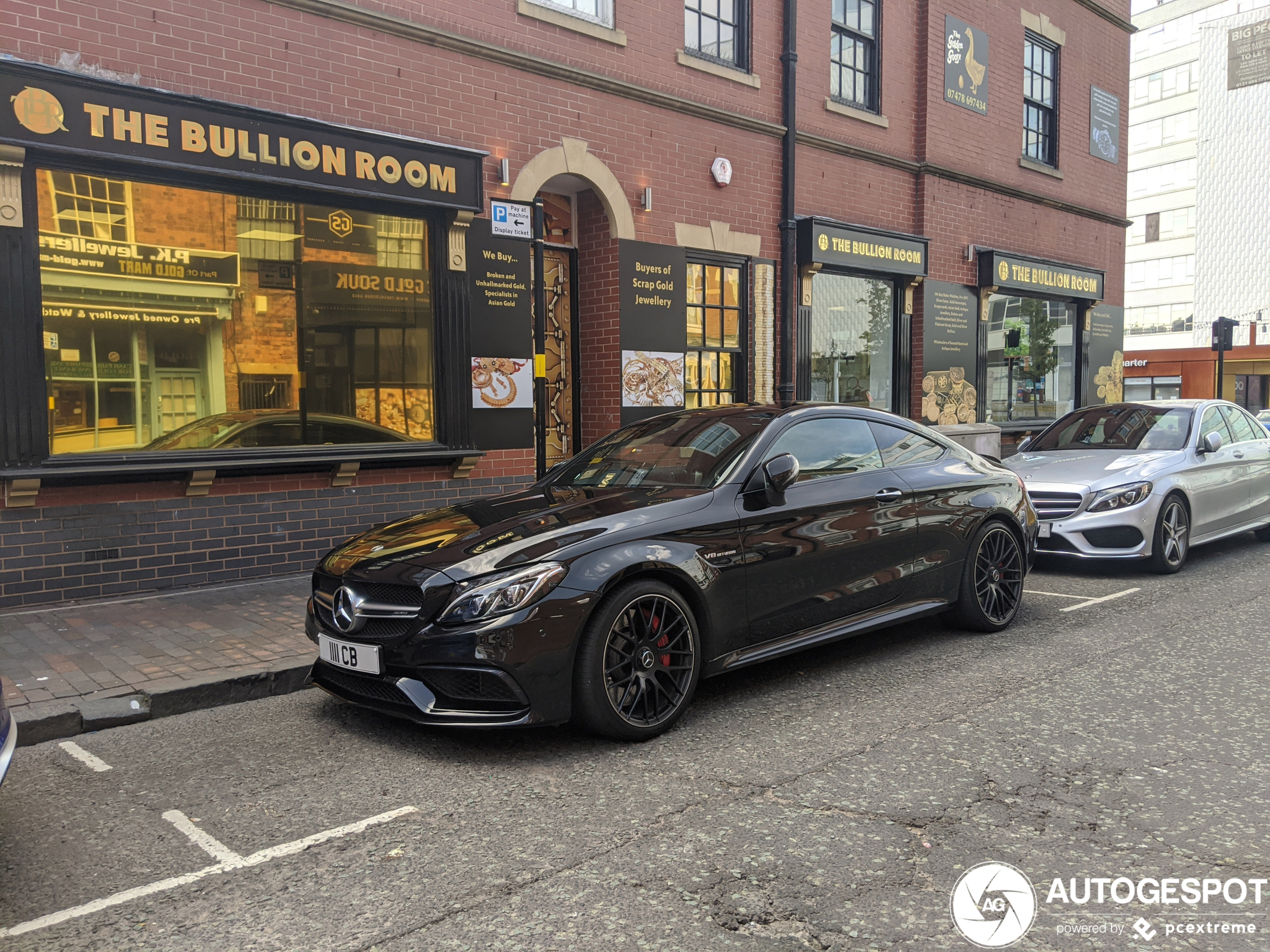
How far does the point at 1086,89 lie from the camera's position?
58.9 ft

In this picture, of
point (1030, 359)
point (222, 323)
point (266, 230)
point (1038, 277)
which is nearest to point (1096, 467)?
point (266, 230)

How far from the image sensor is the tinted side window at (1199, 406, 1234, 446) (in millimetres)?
9297

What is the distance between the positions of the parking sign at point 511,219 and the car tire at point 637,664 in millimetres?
4070

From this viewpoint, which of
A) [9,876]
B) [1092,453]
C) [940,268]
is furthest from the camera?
[940,268]

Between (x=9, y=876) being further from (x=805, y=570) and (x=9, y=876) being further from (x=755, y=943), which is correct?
(x=805, y=570)

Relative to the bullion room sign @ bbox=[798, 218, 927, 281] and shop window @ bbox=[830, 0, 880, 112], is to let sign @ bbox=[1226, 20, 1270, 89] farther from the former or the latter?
the bullion room sign @ bbox=[798, 218, 927, 281]

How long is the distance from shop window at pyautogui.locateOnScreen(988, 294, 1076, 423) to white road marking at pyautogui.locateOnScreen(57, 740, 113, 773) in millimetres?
14276

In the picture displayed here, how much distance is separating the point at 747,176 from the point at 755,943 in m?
10.4

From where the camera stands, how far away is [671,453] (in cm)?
550

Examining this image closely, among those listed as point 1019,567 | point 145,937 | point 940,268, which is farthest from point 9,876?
point 940,268

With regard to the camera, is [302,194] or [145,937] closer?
[145,937]

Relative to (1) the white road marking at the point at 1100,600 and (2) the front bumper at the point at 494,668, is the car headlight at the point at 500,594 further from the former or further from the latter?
(1) the white road marking at the point at 1100,600

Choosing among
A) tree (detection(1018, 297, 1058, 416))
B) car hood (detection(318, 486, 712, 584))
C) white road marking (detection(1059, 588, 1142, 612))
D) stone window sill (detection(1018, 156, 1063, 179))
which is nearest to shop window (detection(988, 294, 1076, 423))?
tree (detection(1018, 297, 1058, 416))

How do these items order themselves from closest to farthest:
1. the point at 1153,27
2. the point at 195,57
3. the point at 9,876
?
the point at 9,876, the point at 195,57, the point at 1153,27
